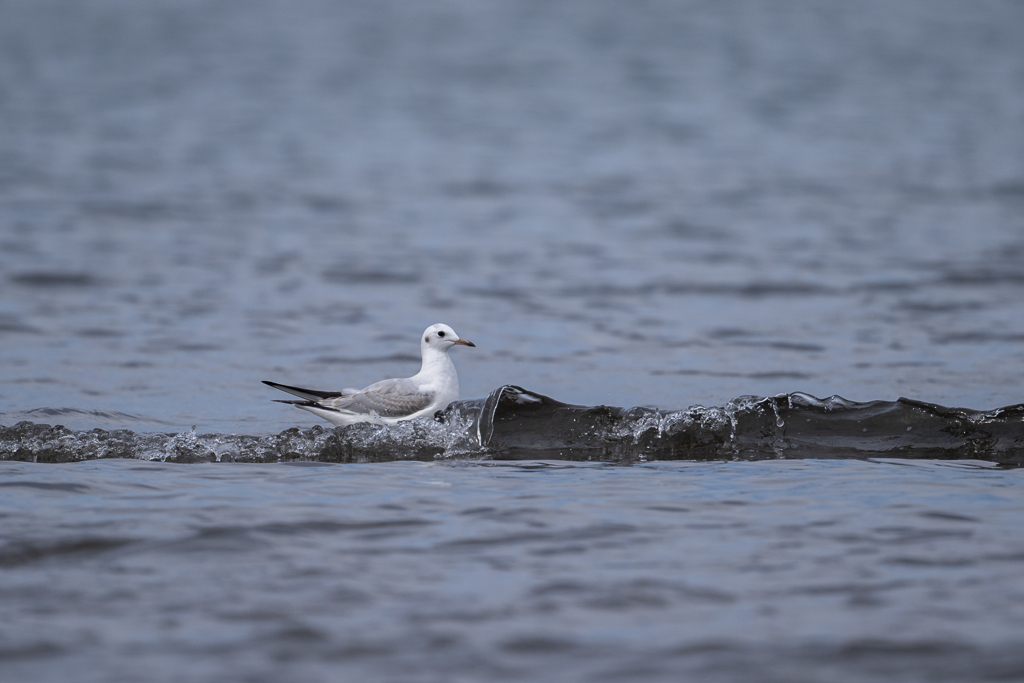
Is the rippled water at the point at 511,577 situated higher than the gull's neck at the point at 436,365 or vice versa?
the gull's neck at the point at 436,365

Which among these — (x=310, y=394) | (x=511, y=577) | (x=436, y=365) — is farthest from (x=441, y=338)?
(x=511, y=577)

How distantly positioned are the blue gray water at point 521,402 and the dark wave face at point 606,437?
0.12 ft

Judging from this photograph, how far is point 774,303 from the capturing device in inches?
546

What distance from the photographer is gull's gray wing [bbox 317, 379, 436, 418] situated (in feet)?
27.5

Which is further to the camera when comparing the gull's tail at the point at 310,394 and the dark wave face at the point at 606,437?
the gull's tail at the point at 310,394

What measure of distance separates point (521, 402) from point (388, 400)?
0.98 m

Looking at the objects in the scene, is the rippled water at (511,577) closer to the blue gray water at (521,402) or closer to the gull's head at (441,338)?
the blue gray water at (521,402)

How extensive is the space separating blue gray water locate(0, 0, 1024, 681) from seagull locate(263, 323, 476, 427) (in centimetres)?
22

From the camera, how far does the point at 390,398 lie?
852 cm

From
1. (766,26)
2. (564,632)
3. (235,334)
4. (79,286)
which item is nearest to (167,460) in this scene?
(564,632)

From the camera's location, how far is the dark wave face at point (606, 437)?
752 centimetres

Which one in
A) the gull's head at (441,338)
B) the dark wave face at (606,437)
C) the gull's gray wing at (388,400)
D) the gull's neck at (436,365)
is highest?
the gull's head at (441,338)

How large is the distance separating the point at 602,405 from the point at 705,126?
85.3 ft

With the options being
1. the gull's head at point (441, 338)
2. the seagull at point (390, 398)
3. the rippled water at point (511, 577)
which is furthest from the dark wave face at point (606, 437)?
the rippled water at point (511, 577)
